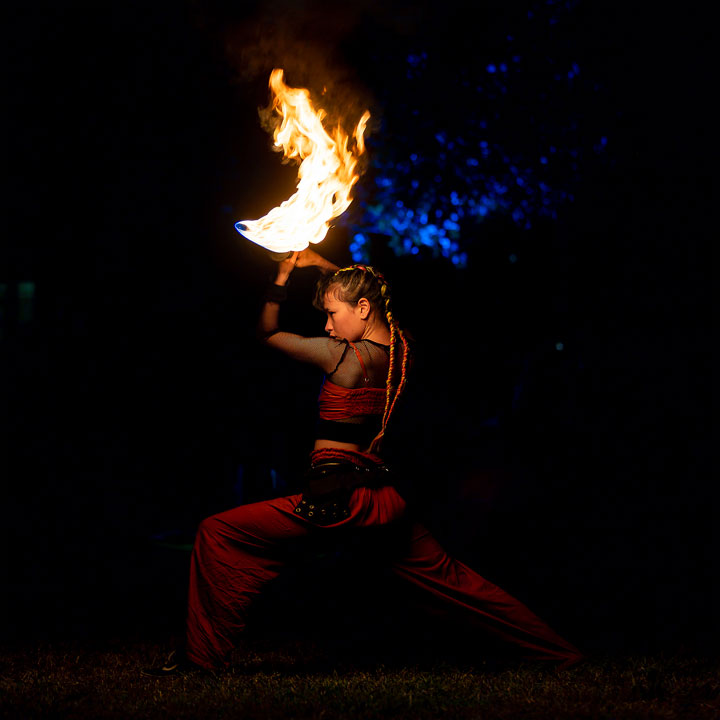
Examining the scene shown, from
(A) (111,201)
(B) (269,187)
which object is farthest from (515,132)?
(A) (111,201)

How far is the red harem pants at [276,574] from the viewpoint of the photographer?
14.6 feet

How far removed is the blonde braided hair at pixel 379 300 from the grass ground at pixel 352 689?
1.18 m

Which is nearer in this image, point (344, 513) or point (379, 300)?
point (344, 513)

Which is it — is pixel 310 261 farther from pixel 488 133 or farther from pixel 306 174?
pixel 488 133

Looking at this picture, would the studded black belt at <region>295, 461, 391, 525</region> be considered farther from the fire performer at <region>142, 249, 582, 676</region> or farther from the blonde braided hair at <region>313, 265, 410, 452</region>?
the blonde braided hair at <region>313, 265, 410, 452</region>

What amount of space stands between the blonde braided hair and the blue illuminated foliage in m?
3.84

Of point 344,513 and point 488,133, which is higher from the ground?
point 488,133

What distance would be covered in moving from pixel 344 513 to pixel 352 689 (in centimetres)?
80

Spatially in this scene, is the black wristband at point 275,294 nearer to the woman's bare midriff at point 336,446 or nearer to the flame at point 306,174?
the flame at point 306,174

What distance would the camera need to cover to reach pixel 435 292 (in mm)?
9406

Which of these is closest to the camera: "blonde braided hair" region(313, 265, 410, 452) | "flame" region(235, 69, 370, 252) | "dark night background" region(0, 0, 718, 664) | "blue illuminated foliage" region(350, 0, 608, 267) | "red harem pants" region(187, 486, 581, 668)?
"red harem pants" region(187, 486, 581, 668)

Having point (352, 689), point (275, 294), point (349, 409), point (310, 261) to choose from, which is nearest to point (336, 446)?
point (349, 409)

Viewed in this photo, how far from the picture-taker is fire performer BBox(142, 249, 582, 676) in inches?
176

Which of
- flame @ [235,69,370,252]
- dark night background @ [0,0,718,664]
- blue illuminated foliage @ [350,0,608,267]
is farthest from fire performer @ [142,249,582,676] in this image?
blue illuminated foliage @ [350,0,608,267]
